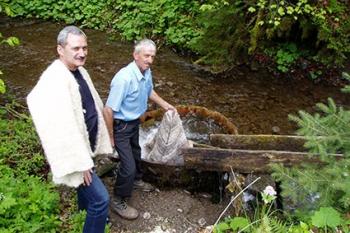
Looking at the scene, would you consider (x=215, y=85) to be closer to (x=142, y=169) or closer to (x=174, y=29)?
(x=174, y=29)

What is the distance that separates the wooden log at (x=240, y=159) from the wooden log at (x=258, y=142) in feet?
1.57

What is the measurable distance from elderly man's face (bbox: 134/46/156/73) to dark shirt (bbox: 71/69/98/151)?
2.51ft

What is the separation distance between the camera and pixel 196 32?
981 centimetres

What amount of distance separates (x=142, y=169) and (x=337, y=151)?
7.86 feet

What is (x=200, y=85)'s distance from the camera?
8680 mm

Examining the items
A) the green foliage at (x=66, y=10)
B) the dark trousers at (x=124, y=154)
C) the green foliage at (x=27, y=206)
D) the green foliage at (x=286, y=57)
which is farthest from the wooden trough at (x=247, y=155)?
the green foliage at (x=66, y=10)

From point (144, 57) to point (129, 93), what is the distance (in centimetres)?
41

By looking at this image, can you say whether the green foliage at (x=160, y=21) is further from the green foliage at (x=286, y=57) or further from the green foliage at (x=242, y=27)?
the green foliage at (x=286, y=57)

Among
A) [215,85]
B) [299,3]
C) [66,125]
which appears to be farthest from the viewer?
[215,85]

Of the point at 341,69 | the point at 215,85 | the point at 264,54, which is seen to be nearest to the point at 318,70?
the point at 341,69

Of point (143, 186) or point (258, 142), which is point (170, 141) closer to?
point (143, 186)

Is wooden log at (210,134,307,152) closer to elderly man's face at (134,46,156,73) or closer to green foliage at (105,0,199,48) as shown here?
elderly man's face at (134,46,156,73)

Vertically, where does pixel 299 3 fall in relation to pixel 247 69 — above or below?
above

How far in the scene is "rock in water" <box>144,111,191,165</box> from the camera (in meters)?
5.26
